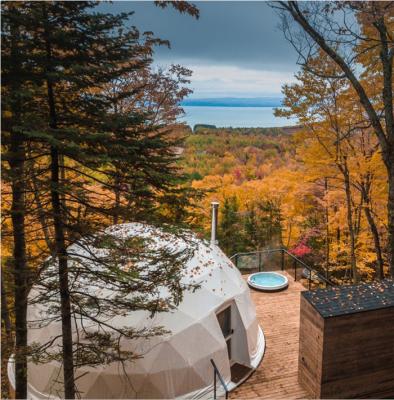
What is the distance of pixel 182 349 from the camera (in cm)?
766

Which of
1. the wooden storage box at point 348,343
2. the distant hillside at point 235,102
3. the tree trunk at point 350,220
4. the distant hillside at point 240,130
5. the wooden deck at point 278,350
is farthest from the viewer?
the distant hillside at point 240,130

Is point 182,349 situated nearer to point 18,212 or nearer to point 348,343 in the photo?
point 348,343

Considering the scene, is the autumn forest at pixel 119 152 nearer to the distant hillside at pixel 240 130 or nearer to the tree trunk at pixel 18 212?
the tree trunk at pixel 18 212

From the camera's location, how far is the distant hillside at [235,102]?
35.7ft

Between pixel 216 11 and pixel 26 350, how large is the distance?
243 inches

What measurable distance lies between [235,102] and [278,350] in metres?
8.12

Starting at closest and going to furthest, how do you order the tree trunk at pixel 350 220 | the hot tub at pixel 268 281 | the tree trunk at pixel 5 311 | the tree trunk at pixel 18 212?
the tree trunk at pixel 18 212 → the tree trunk at pixel 5 311 → the tree trunk at pixel 350 220 → the hot tub at pixel 268 281

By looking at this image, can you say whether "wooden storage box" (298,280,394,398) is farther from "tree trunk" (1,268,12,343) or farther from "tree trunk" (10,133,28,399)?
"tree trunk" (1,268,12,343)

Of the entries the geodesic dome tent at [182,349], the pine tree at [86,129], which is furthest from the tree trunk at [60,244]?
the geodesic dome tent at [182,349]

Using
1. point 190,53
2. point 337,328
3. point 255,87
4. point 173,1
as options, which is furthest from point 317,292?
point 255,87

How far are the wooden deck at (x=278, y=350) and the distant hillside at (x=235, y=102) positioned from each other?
685 cm

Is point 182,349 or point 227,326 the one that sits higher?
point 182,349

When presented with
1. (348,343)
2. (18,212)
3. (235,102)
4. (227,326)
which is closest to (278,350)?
(227,326)

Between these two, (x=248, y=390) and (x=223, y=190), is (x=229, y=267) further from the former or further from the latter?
(x=223, y=190)
